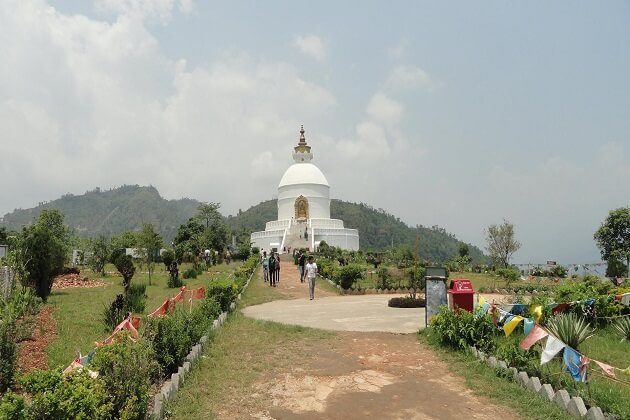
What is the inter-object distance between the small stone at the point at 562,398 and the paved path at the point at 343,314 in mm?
5135

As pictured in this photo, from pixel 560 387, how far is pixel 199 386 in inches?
205

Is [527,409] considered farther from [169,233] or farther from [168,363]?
[169,233]

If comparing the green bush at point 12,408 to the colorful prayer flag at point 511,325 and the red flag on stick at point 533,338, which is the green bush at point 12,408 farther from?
the colorful prayer flag at point 511,325

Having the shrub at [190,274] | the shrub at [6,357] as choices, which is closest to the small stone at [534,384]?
the shrub at [6,357]

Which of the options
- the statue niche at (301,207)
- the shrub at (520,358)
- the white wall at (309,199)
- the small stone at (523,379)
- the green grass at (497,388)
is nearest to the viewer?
the green grass at (497,388)

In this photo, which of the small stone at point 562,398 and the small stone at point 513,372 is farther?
the small stone at point 513,372

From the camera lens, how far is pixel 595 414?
6.29 m

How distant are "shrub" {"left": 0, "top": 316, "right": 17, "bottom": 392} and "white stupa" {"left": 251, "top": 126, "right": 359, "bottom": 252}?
40.2 metres

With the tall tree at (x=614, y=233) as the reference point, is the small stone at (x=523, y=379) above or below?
below

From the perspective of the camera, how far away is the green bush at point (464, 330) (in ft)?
32.0

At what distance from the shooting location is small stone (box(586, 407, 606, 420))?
245 inches

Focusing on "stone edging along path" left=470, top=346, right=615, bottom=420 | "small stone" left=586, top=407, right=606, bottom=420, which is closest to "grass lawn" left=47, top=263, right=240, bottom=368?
"stone edging along path" left=470, top=346, right=615, bottom=420

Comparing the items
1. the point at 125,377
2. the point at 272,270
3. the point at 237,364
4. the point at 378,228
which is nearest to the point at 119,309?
the point at 237,364

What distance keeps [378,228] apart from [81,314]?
95.1 meters
